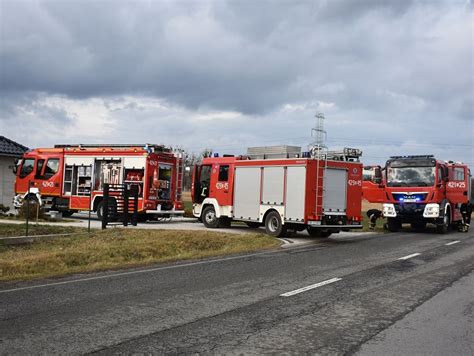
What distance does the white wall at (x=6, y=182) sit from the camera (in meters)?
27.1

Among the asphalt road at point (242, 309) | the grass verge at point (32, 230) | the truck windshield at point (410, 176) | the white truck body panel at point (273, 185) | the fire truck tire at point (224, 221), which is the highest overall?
the truck windshield at point (410, 176)

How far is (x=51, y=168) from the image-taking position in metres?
24.3

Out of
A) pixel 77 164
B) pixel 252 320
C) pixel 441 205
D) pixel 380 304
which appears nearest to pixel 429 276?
pixel 380 304

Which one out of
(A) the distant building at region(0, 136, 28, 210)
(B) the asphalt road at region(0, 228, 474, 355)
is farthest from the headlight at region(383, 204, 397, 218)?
(A) the distant building at region(0, 136, 28, 210)

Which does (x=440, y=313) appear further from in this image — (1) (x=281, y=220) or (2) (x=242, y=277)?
(1) (x=281, y=220)

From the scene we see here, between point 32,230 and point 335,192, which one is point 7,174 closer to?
point 32,230

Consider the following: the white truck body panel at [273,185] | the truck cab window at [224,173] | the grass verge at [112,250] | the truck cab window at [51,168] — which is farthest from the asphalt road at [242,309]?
the truck cab window at [51,168]

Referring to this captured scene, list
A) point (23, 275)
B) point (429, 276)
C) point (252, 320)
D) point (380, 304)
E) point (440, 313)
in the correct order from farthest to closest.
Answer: point (429, 276), point (23, 275), point (380, 304), point (440, 313), point (252, 320)

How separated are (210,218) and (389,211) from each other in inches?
318

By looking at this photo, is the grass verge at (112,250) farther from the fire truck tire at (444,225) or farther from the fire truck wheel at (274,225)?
the fire truck tire at (444,225)

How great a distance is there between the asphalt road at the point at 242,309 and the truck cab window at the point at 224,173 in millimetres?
9158

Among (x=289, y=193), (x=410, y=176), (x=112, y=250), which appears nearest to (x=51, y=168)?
(x=289, y=193)

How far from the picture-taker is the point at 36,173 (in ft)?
80.2

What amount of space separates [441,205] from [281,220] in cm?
838
